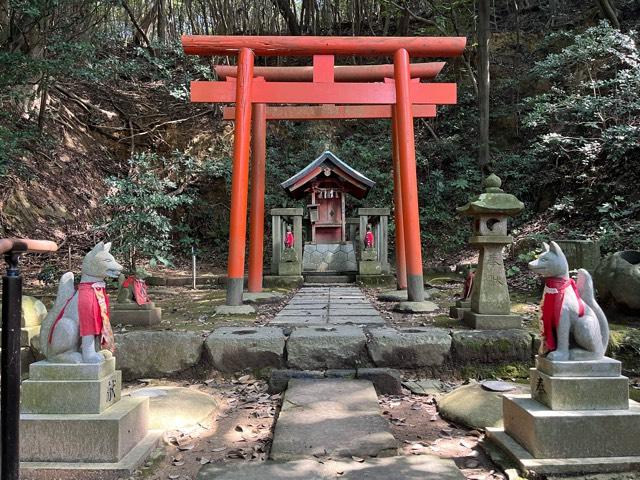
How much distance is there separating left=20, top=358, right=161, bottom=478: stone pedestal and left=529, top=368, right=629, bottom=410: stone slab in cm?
249

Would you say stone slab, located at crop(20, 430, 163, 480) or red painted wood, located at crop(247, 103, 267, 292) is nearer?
stone slab, located at crop(20, 430, 163, 480)

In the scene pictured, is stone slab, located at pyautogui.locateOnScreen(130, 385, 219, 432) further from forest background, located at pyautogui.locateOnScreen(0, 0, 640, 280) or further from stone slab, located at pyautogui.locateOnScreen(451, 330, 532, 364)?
forest background, located at pyautogui.locateOnScreen(0, 0, 640, 280)

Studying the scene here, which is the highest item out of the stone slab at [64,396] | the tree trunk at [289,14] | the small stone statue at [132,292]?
the tree trunk at [289,14]

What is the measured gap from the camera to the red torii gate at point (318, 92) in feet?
20.4

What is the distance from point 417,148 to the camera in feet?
52.9

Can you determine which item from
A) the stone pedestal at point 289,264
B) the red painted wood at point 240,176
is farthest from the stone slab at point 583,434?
the stone pedestal at point 289,264

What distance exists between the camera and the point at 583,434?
8.53 feet

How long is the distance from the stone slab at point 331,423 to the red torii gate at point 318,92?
269 centimetres

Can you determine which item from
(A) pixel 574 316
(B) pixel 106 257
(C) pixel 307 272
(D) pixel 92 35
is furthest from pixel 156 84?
(A) pixel 574 316

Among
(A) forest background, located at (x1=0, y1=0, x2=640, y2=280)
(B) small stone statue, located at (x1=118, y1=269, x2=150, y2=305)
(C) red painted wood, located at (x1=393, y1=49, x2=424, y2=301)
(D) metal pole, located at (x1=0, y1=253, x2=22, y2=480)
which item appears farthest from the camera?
(A) forest background, located at (x1=0, y1=0, x2=640, y2=280)

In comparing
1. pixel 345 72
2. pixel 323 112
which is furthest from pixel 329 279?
pixel 345 72

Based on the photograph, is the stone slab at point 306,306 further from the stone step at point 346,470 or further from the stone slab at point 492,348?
the stone step at point 346,470

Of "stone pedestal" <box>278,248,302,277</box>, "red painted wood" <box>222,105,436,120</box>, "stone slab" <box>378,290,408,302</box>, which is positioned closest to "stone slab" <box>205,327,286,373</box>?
"stone slab" <box>378,290,408,302</box>

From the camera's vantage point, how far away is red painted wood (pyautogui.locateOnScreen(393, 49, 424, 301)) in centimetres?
625
